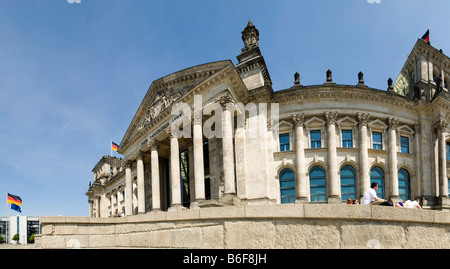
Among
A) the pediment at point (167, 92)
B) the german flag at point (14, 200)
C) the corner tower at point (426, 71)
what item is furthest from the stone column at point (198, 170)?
the german flag at point (14, 200)

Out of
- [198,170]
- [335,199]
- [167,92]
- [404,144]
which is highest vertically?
[167,92]

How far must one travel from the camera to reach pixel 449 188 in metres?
29.3

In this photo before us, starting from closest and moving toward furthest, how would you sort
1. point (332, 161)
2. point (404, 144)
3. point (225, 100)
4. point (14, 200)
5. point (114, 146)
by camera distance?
1. point (225, 100)
2. point (332, 161)
3. point (404, 144)
4. point (14, 200)
5. point (114, 146)

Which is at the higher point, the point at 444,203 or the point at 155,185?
the point at 155,185

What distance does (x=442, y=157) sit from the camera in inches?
1116

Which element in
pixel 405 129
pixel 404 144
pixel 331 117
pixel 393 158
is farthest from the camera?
pixel 404 144

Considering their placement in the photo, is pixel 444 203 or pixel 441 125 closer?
pixel 444 203

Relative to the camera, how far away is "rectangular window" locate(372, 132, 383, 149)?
28578mm

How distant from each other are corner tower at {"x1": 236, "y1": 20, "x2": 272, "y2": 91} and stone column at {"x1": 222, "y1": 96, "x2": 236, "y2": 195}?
566 cm

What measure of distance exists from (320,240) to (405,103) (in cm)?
2736

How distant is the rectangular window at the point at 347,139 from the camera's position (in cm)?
2825

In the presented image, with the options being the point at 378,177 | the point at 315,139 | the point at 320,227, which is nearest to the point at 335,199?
the point at 378,177

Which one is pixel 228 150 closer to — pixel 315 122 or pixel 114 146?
pixel 315 122

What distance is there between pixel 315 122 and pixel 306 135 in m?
1.53
